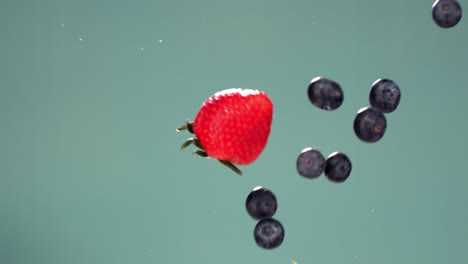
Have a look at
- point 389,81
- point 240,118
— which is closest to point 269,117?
point 240,118

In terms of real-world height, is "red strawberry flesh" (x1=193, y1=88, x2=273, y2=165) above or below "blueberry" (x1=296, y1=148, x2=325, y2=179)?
above

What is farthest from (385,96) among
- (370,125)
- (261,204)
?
(261,204)

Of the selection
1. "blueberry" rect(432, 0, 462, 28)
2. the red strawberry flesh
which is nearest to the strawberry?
the red strawberry flesh

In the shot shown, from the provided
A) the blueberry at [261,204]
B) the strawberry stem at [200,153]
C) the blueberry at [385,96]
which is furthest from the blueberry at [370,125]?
the strawberry stem at [200,153]

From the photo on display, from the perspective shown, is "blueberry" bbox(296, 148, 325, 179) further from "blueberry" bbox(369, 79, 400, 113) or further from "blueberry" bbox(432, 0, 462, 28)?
"blueberry" bbox(432, 0, 462, 28)

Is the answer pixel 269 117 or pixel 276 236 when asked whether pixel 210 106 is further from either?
pixel 276 236
